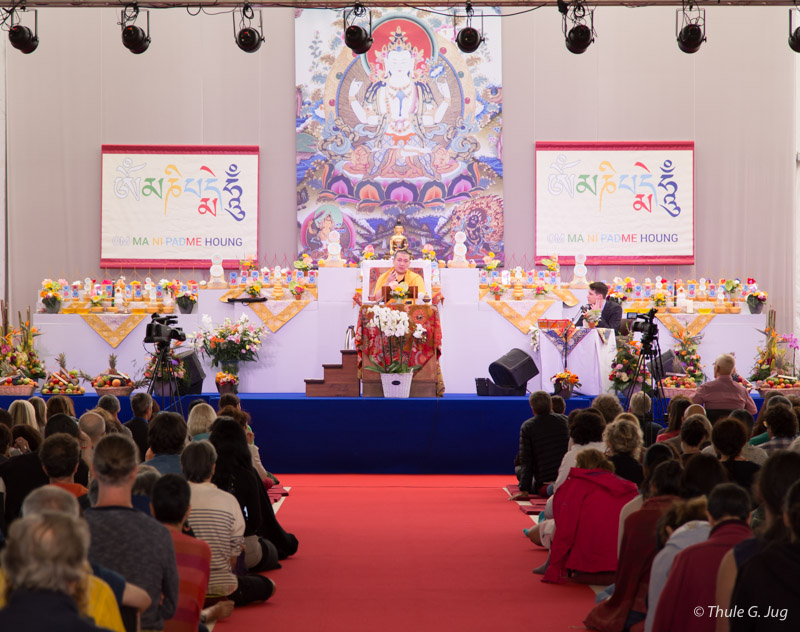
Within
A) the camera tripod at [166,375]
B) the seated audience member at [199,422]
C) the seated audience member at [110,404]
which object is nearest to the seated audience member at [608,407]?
the seated audience member at [199,422]

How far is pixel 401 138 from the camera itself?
15492mm

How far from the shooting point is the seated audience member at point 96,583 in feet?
7.63

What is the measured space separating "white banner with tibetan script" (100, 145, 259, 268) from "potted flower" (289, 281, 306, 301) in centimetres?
375

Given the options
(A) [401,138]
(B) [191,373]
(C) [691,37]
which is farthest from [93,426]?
(A) [401,138]

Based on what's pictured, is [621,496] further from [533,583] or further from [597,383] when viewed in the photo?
[597,383]

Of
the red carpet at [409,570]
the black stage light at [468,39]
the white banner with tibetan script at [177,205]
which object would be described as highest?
the black stage light at [468,39]

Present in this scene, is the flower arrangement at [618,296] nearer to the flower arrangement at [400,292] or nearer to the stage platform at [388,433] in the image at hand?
the stage platform at [388,433]

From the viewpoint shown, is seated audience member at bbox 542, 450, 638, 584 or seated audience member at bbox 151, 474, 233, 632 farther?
seated audience member at bbox 542, 450, 638, 584

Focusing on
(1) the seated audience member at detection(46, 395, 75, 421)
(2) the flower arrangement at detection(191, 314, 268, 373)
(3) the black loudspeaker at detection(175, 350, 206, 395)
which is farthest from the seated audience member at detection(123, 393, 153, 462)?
(2) the flower arrangement at detection(191, 314, 268, 373)

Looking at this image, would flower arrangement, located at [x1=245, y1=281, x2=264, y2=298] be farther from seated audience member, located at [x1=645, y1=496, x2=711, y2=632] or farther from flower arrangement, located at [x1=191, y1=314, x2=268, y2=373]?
seated audience member, located at [x1=645, y1=496, x2=711, y2=632]

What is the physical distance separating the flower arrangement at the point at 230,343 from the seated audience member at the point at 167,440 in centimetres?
628

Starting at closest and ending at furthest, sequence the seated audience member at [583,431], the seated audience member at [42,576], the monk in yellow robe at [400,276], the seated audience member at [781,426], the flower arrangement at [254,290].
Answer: the seated audience member at [42,576], the seated audience member at [781,426], the seated audience member at [583,431], the monk in yellow robe at [400,276], the flower arrangement at [254,290]

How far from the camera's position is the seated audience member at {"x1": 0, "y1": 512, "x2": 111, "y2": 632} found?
6.21ft

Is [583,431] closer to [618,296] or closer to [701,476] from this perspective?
[701,476]
